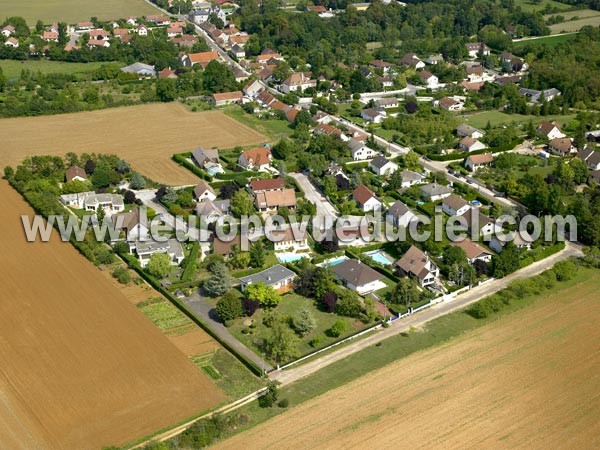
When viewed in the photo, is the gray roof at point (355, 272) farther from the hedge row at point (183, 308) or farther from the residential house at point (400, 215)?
the hedge row at point (183, 308)

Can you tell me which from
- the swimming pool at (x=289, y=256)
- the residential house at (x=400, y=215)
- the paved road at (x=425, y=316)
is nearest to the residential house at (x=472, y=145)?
the residential house at (x=400, y=215)

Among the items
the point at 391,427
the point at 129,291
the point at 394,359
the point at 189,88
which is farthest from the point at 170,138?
the point at 391,427

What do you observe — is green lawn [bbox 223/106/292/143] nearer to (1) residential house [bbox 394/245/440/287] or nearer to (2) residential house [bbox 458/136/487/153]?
(2) residential house [bbox 458/136/487/153]

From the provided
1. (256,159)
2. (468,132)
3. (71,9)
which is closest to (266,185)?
(256,159)

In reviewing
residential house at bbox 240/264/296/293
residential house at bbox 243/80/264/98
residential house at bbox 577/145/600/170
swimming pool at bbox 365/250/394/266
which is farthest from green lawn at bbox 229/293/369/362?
residential house at bbox 243/80/264/98

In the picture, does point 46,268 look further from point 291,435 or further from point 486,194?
point 486,194
